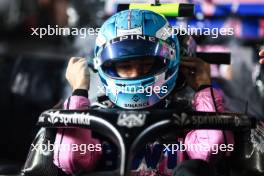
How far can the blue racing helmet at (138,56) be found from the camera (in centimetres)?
170

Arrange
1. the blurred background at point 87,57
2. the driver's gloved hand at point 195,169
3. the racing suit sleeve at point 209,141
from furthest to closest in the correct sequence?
the blurred background at point 87,57 < the racing suit sleeve at point 209,141 < the driver's gloved hand at point 195,169

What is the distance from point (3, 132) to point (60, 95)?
366 millimetres

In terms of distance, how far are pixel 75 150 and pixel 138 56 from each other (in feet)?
0.97

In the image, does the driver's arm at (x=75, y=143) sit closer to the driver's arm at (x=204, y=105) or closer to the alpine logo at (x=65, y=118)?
the alpine logo at (x=65, y=118)

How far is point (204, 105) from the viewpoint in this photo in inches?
68.2

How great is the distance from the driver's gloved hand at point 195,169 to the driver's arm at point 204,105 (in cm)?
19

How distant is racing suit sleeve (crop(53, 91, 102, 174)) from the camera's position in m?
1.66

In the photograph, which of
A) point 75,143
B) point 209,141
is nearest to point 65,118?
point 75,143

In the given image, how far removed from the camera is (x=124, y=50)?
1696 mm

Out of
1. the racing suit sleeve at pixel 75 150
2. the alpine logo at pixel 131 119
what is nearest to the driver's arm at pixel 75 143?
the racing suit sleeve at pixel 75 150

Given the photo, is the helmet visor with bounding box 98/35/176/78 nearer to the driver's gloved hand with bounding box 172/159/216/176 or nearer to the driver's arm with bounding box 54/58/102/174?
the driver's arm with bounding box 54/58/102/174

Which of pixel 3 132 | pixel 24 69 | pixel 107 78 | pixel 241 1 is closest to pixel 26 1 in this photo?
pixel 241 1

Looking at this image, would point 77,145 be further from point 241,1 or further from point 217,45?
point 241,1

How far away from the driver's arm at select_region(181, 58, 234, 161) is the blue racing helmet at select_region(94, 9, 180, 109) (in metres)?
0.07
